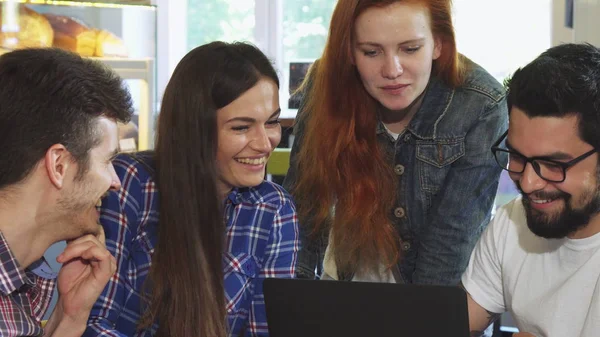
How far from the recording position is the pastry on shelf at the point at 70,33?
8.47 ft

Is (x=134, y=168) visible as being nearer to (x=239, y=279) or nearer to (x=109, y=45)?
(x=239, y=279)

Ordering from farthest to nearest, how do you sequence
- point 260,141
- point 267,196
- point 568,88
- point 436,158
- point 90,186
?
1. point 436,158
2. point 267,196
3. point 260,141
4. point 568,88
5. point 90,186

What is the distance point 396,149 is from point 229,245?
1.56 feet

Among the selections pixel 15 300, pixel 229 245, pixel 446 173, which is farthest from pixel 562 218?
pixel 15 300

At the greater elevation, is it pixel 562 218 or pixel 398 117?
pixel 398 117

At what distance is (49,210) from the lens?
1.30 m

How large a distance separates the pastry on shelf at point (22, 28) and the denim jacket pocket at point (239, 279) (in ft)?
3.86

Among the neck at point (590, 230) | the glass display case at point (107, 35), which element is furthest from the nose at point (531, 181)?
the glass display case at point (107, 35)

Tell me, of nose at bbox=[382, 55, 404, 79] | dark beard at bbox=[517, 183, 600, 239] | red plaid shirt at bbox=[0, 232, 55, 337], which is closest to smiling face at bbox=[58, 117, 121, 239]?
red plaid shirt at bbox=[0, 232, 55, 337]

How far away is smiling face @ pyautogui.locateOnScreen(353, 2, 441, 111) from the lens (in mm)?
1769

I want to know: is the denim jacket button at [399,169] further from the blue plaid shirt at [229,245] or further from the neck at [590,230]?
the neck at [590,230]

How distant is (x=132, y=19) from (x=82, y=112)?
4.64 feet

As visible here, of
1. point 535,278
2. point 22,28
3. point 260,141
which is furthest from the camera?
point 22,28

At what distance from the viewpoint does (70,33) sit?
2.59 m
